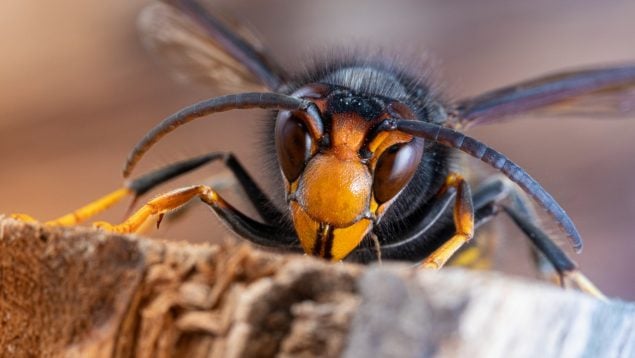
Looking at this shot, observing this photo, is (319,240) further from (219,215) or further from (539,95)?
(539,95)

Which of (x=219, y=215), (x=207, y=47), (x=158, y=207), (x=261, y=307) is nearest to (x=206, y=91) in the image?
(x=207, y=47)

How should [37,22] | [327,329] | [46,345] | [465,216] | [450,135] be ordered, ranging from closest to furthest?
[327,329] < [46,345] < [450,135] < [465,216] < [37,22]

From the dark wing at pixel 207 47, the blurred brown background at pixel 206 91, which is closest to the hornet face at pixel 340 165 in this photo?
the dark wing at pixel 207 47

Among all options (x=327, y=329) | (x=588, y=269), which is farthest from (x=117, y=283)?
(x=588, y=269)

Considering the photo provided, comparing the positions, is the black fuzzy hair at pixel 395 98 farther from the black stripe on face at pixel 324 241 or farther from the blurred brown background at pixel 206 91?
the blurred brown background at pixel 206 91

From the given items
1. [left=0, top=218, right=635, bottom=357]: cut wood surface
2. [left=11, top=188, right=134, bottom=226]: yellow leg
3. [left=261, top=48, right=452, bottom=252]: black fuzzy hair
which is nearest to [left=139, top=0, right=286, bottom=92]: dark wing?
[left=261, top=48, right=452, bottom=252]: black fuzzy hair

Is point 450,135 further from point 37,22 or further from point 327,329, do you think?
point 37,22

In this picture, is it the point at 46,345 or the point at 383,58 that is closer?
the point at 46,345
